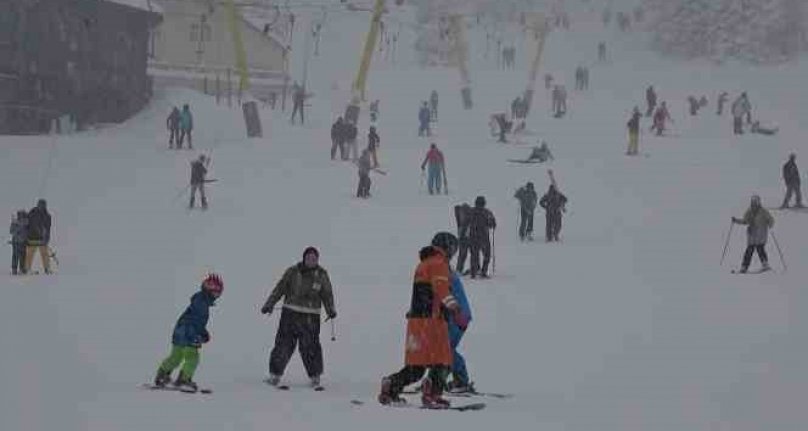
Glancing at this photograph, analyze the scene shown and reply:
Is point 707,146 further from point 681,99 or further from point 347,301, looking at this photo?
point 347,301

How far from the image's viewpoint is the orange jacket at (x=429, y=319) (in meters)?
9.49

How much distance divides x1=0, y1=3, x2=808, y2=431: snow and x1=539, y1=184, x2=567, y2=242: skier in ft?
1.98

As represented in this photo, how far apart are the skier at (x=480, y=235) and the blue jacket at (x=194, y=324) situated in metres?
9.36

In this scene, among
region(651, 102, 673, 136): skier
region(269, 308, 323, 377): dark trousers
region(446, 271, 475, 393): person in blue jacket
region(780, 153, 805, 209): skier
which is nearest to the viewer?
region(446, 271, 475, 393): person in blue jacket

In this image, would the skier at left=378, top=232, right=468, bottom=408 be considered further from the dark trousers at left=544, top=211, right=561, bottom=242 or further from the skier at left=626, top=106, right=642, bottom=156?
the skier at left=626, top=106, right=642, bottom=156

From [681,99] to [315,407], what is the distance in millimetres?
53174

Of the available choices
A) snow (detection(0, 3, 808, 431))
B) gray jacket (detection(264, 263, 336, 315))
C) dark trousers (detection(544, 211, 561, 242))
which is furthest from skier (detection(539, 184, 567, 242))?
gray jacket (detection(264, 263, 336, 315))

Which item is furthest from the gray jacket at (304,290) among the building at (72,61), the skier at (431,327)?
the building at (72,61)

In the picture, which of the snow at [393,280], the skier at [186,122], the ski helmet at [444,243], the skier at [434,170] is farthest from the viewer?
the skier at [186,122]

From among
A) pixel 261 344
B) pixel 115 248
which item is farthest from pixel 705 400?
pixel 115 248

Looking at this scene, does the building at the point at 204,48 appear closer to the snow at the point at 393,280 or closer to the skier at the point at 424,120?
the snow at the point at 393,280

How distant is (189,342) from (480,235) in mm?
9626

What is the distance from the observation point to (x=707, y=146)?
4166 cm

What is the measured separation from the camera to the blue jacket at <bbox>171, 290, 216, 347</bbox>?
1044 cm
